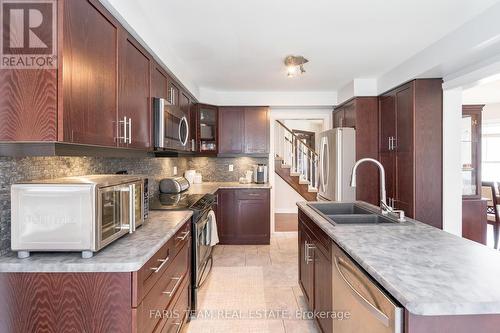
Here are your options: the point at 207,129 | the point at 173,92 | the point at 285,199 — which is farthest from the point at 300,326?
the point at 285,199

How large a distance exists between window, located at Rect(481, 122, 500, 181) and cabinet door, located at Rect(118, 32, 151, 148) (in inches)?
259

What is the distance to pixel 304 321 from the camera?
2.36m

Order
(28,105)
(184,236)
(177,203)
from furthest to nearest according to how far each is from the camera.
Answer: (177,203)
(184,236)
(28,105)

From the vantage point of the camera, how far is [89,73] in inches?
56.6

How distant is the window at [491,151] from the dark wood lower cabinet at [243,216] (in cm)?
483

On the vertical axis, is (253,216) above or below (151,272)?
below

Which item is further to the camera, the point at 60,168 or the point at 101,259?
the point at 60,168

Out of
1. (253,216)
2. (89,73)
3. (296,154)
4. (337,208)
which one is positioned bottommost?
(253,216)

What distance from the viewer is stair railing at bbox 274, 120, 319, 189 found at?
6367 mm

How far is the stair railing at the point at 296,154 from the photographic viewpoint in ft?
20.9

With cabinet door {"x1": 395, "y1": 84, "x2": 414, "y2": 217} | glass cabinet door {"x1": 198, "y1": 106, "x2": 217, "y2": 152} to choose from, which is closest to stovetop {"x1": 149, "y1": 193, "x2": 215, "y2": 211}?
glass cabinet door {"x1": 198, "y1": 106, "x2": 217, "y2": 152}

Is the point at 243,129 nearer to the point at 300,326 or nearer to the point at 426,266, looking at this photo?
the point at 300,326

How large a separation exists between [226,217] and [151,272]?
9.66ft

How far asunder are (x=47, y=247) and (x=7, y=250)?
0.26 metres
